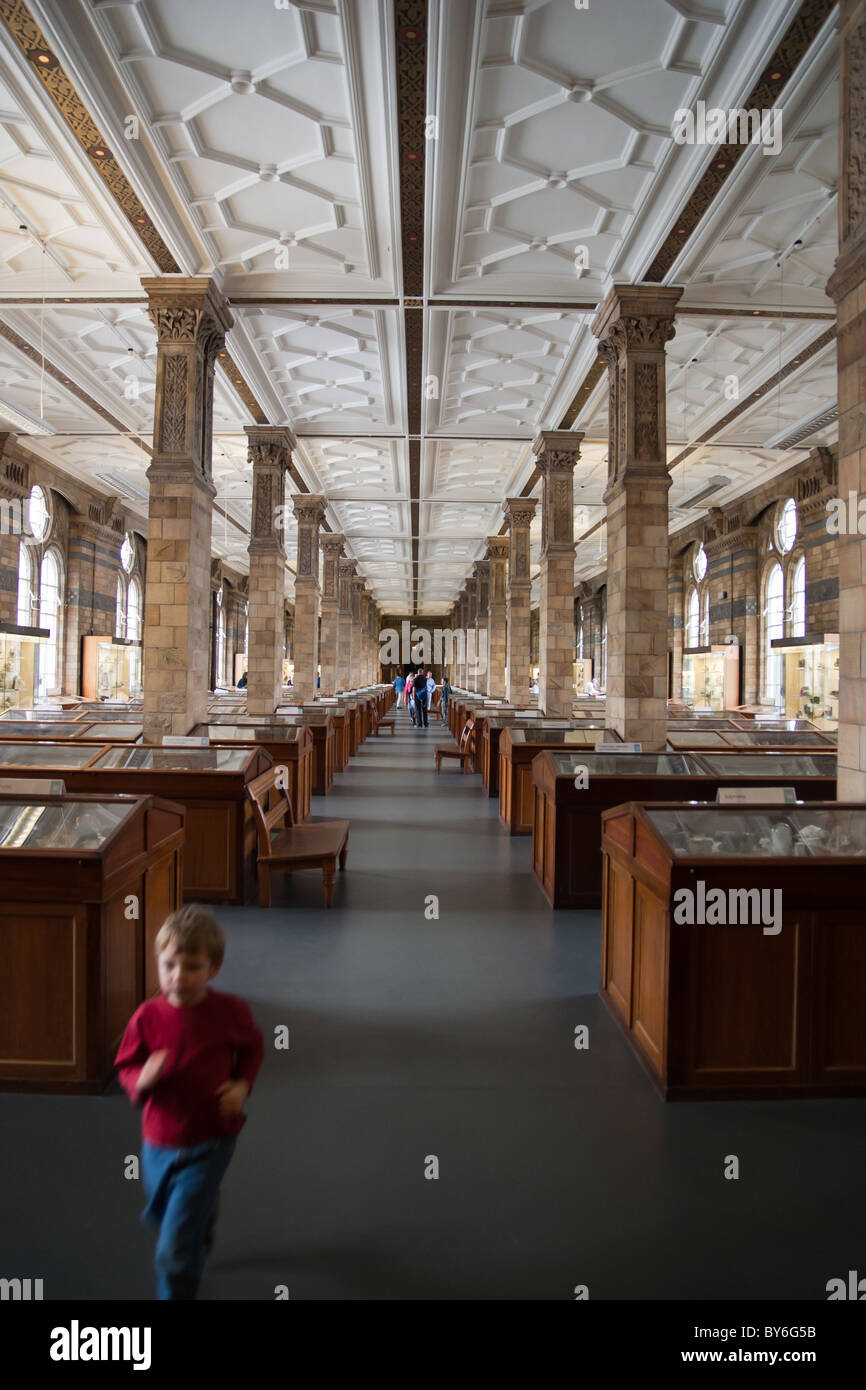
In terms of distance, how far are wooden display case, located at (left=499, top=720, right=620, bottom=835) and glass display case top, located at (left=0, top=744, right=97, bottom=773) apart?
14.1 ft

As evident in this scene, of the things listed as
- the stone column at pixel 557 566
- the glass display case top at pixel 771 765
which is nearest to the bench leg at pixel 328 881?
the glass display case top at pixel 771 765

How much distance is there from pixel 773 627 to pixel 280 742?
15.1m

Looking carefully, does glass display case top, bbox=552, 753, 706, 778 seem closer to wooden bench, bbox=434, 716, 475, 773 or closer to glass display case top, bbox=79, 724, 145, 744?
glass display case top, bbox=79, 724, 145, 744

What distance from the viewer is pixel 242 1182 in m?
2.59

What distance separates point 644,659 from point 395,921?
4826mm

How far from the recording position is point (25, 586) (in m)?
17.7

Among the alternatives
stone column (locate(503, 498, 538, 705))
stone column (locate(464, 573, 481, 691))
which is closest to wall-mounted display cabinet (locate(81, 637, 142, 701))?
stone column (locate(503, 498, 538, 705))

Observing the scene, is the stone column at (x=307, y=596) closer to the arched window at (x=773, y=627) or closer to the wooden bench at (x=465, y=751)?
the wooden bench at (x=465, y=751)

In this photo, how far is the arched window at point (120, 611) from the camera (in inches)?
874

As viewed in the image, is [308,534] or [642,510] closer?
[642,510]

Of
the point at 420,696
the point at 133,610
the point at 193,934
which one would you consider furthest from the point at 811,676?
the point at 133,610

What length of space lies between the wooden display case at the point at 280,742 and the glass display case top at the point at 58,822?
172 inches

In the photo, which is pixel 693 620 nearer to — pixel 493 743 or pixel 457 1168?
pixel 493 743

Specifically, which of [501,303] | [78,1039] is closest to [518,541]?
[501,303]
